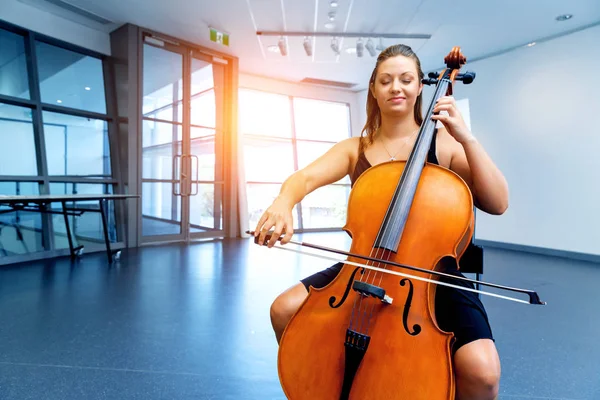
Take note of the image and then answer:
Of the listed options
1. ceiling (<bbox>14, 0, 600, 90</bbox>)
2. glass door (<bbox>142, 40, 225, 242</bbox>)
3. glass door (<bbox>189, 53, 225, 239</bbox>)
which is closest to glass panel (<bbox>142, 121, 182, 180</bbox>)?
glass door (<bbox>142, 40, 225, 242</bbox>)

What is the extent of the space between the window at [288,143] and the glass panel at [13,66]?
2833 mm

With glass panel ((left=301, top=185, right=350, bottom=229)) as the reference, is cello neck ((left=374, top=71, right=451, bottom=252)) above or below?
above

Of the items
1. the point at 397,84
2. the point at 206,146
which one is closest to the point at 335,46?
the point at 206,146

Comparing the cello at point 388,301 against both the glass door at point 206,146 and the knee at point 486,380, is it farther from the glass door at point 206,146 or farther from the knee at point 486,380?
the glass door at point 206,146

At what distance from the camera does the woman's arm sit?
2.70ft

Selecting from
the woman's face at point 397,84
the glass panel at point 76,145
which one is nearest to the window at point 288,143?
the glass panel at point 76,145

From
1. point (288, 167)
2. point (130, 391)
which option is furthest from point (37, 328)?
point (288, 167)

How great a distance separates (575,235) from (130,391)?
4.98 m

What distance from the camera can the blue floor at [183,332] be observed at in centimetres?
148

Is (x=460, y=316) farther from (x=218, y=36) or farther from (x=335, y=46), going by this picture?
(x=218, y=36)

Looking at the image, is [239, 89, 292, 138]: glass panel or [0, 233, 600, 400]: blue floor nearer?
[0, 233, 600, 400]: blue floor

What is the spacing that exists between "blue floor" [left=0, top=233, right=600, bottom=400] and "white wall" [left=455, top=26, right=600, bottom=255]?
1066 millimetres

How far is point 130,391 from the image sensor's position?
141cm

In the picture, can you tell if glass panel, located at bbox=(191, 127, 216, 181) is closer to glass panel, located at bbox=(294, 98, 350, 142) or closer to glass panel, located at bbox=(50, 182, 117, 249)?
glass panel, located at bbox=(50, 182, 117, 249)
